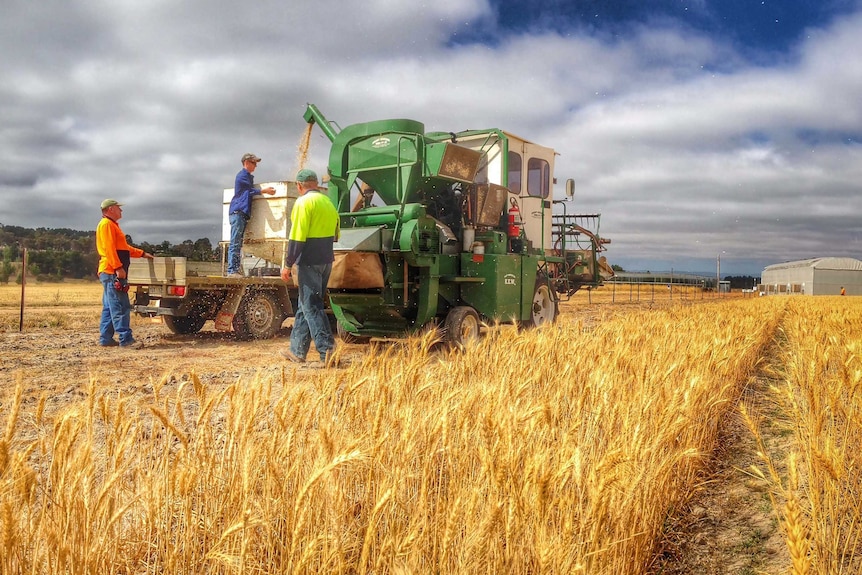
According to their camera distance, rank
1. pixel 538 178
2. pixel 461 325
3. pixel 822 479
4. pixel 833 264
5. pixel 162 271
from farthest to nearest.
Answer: pixel 833 264
pixel 538 178
pixel 162 271
pixel 461 325
pixel 822 479

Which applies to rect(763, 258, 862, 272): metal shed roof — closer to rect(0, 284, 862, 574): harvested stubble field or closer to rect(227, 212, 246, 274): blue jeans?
rect(227, 212, 246, 274): blue jeans

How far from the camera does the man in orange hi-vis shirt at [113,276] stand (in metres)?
8.88

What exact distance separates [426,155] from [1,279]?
4695 centimetres

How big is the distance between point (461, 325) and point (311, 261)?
226 centimetres

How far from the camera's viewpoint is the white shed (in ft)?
228

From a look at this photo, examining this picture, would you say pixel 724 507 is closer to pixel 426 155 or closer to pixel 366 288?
pixel 366 288

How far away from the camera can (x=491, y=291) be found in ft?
29.5

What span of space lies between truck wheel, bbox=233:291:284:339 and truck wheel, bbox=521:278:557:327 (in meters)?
3.99

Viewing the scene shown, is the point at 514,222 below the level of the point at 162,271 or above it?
above

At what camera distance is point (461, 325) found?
845 cm

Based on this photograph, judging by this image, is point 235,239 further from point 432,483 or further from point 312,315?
point 432,483

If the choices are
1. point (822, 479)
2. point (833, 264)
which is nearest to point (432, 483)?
point (822, 479)

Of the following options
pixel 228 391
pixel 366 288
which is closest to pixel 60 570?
pixel 228 391

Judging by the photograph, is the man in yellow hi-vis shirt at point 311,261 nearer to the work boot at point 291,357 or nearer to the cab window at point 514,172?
the work boot at point 291,357
